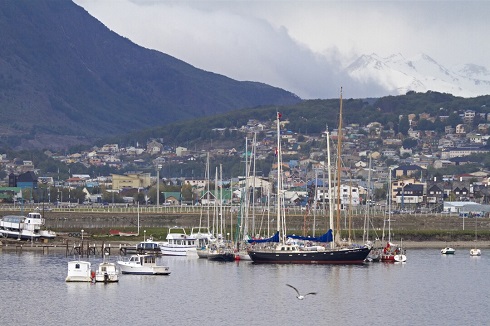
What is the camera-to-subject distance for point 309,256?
82438 mm

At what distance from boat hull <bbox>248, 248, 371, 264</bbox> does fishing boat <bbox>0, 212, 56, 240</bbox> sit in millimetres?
21362

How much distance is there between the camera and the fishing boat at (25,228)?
97812 mm

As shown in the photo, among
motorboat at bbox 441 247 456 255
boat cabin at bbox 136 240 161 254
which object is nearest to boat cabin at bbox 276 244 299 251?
boat cabin at bbox 136 240 161 254

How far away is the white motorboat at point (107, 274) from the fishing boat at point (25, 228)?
27.8 m

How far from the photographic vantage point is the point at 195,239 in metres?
91.5

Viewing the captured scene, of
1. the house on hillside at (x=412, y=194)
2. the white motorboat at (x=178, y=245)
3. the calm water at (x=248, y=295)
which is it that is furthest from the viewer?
the house on hillside at (x=412, y=194)

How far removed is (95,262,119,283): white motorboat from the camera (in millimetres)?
70188

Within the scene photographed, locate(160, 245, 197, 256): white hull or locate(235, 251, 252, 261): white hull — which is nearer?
locate(235, 251, 252, 261): white hull

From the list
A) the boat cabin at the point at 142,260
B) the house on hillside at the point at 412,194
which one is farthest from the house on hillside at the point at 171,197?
the boat cabin at the point at 142,260

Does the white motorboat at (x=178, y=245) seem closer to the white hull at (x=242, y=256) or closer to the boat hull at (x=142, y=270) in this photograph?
the white hull at (x=242, y=256)

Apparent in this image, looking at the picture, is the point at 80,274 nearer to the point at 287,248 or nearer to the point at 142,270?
the point at 142,270

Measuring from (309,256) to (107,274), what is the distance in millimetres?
17005

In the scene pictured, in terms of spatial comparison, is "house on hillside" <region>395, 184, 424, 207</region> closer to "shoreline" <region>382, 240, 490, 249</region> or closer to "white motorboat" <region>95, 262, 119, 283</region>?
"shoreline" <region>382, 240, 490, 249</region>

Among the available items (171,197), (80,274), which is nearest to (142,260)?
(80,274)
